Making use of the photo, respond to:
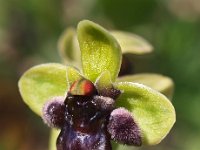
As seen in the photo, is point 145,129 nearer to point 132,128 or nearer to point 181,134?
point 132,128

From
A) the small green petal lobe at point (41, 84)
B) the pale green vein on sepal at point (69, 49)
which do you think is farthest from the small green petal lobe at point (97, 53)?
the pale green vein on sepal at point (69, 49)

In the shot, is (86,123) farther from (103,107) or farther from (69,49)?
(69,49)

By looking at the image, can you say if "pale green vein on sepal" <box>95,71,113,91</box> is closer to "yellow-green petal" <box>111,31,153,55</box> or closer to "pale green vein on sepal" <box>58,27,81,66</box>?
"yellow-green petal" <box>111,31,153,55</box>

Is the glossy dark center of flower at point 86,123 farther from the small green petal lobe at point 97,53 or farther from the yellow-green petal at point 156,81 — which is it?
the yellow-green petal at point 156,81

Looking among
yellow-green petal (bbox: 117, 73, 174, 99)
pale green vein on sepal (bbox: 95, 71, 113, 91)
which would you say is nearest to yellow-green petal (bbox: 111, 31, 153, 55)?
yellow-green petal (bbox: 117, 73, 174, 99)

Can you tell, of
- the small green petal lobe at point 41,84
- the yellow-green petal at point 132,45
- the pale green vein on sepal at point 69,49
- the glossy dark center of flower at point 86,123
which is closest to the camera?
the glossy dark center of flower at point 86,123
